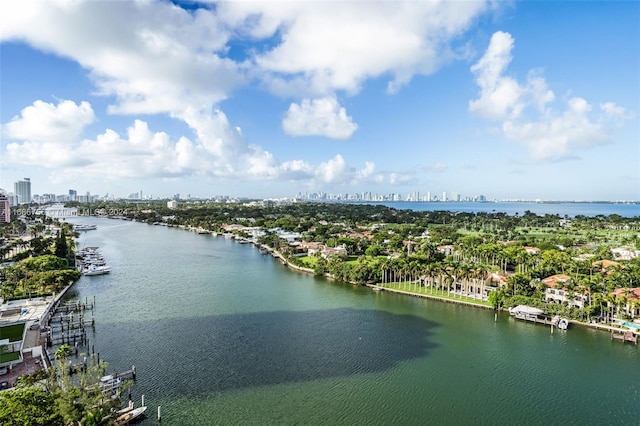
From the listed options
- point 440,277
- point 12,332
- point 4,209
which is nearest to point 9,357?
point 12,332

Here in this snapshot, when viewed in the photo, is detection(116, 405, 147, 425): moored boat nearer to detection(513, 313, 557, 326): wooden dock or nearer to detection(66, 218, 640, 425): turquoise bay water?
detection(66, 218, 640, 425): turquoise bay water

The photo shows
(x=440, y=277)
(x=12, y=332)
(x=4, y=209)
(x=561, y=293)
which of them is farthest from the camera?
(x=4, y=209)

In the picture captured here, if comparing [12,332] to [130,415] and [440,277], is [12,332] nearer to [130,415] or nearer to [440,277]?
[130,415]

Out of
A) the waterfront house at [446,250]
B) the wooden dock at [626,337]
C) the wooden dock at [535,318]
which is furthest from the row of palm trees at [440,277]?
the waterfront house at [446,250]

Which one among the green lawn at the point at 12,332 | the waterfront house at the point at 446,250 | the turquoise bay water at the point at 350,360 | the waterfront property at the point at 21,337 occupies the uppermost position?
the waterfront house at the point at 446,250

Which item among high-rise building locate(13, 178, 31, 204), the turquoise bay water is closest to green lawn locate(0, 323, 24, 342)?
the turquoise bay water

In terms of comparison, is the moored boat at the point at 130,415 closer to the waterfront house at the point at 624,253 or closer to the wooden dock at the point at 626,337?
the wooden dock at the point at 626,337
